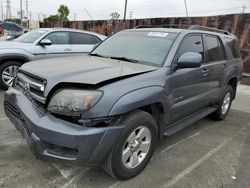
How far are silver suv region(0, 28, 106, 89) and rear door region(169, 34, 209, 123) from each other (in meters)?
4.20

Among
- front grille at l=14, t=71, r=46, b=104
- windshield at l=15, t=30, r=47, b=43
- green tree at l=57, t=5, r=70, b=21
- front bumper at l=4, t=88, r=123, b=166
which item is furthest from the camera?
green tree at l=57, t=5, r=70, b=21

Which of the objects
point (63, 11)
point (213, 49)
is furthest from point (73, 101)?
point (63, 11)

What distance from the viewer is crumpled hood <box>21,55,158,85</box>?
279 cm

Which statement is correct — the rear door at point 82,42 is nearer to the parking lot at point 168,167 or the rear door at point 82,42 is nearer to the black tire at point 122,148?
the parking lot at point 168,167

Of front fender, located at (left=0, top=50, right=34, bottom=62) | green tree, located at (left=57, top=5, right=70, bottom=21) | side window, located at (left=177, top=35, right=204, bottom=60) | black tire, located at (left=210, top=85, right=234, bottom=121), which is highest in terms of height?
green tree, located at (left=57, top=5, right=70, bottom=21)

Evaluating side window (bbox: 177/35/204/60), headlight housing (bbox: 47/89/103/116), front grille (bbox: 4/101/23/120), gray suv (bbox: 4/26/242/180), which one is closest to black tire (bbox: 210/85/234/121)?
gray suv (bbox: 4/26/242/180)

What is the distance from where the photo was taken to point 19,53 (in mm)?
6742

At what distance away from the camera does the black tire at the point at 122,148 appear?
2.78 metres

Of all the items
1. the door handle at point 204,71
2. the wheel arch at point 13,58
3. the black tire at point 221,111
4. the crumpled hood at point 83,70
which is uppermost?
the crumpled hood at point 83,70

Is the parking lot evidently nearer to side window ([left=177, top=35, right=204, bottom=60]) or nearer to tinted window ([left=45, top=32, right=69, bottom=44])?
side window ([left=177, top=35, right=204, bottom=60])

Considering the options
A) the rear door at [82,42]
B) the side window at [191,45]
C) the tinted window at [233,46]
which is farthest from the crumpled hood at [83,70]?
the rear door at [82,42]

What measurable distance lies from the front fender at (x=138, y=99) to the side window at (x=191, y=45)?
0.82 m

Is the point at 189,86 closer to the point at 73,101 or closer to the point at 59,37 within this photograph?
the point at 73,101

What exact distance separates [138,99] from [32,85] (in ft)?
3.92
